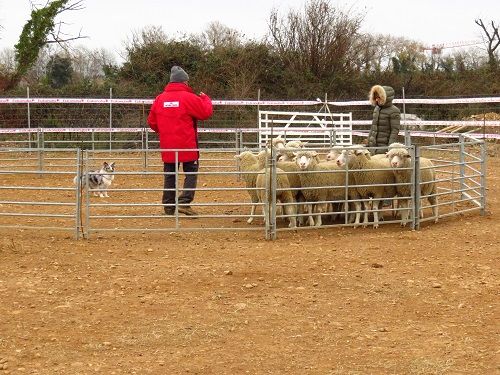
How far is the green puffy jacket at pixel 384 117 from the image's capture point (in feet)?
34.6

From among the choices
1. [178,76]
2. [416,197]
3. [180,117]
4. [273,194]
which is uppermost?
[178,76]

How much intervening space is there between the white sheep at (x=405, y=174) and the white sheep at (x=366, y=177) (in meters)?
0.12

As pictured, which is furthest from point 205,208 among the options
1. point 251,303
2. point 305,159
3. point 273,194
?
point 251,303

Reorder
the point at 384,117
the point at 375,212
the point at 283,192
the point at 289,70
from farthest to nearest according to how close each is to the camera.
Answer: the point at 289,70 → the point at 384,117 → the point at 375,212 → the point at 283,192

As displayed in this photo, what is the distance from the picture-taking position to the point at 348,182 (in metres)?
9.72

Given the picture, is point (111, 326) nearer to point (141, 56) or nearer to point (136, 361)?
point (136, 361)

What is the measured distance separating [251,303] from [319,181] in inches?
138

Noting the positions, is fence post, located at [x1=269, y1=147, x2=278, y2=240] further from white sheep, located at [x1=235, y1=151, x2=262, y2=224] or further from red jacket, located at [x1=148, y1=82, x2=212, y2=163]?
red jacket, located at [x1=148, y1=82, x2=212, y2=163]

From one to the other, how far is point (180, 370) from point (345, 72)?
2579 cm

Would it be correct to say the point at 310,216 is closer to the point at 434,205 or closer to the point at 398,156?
the point at 398,156

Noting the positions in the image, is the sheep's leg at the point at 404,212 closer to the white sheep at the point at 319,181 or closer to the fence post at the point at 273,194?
the white sheep at the point at 319,181

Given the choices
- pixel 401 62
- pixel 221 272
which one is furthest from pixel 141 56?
pixel 221 272

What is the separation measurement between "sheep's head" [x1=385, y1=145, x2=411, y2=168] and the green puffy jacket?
991mm

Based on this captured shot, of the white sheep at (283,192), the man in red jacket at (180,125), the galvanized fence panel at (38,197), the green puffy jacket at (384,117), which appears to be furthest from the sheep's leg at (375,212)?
the galvanized fence panel at (38,197)
